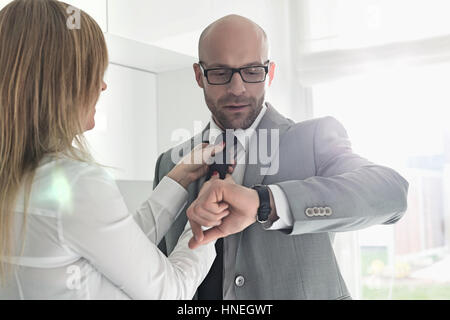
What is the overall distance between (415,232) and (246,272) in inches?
50.3

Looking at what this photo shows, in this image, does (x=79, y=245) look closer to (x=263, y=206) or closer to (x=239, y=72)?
(x=263, y=206)

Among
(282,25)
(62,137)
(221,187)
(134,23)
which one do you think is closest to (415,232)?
(282,25)

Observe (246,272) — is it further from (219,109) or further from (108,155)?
(108,155)

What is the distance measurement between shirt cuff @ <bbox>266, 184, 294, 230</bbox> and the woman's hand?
22cm

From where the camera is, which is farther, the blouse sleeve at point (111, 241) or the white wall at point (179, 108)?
the white wall at point (179, 108)

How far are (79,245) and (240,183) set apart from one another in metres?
0.50

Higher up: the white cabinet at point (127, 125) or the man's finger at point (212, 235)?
the white cabinet at point (127, 125)

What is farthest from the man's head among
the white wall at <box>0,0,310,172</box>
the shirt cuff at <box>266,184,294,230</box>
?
the white wall at <box>0,0,310,172</box>

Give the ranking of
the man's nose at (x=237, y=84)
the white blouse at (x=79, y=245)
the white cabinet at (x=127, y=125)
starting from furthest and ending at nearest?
the white cabinet at (x=127, y=125) → the man's nose at (x=237, y=84) → the white blouse at (x=79, y=245)

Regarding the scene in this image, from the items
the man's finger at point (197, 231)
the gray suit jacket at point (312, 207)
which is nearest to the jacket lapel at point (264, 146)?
the gray suit jacket at point (312, 207)

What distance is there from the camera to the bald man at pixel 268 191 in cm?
86

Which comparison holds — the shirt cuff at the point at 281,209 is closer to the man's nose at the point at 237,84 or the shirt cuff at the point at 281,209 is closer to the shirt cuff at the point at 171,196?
the shirt cuff at the point at 171,196

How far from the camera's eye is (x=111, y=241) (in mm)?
675
